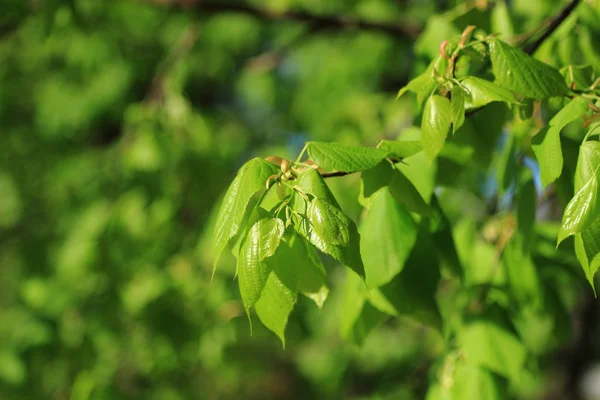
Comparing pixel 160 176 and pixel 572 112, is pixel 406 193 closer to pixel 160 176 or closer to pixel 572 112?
pixel 572 112

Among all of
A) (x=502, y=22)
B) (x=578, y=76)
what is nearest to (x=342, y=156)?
(x=578, y=76)

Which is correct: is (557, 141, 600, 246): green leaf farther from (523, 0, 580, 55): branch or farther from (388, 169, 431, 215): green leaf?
(523, 0, 580, 55): branch

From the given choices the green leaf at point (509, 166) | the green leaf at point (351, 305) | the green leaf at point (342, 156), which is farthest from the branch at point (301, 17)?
the green leaf at point (342, 156)

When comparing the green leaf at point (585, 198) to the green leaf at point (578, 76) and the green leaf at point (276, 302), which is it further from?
the green leaf at point (276, 302)

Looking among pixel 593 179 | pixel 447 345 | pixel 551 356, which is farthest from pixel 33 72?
pixel 593 179

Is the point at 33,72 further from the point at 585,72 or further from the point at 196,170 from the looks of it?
the point at 585,72

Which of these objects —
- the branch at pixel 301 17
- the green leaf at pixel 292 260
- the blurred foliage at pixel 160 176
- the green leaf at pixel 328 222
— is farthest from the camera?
the blurred foliage at pixel 160 176

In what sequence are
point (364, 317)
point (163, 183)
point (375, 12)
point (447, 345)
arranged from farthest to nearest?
point (375, 12), point (163, 183), point (447, 345), point (364, 317)
